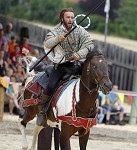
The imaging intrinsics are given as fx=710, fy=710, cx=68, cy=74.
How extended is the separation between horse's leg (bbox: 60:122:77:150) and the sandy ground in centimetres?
274

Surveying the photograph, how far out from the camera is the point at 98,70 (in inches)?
384

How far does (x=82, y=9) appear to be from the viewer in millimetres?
41469

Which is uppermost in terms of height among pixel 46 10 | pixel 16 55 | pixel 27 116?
pixel 46 10

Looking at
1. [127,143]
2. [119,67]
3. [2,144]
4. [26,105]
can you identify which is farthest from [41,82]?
[119,67]

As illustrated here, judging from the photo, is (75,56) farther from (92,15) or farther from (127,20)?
(127,20)

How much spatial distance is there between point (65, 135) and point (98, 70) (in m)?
1.07

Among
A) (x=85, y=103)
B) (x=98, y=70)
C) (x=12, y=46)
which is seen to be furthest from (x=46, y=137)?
(x=12, y=46)

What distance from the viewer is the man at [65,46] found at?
34.2ft

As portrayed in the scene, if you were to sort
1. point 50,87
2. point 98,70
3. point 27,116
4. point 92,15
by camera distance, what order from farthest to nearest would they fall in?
point 92,15, point 27,116, point 50,87, point 98,70

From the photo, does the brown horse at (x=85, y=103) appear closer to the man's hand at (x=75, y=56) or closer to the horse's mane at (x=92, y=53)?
the horse's mane at (x=92, y=53)

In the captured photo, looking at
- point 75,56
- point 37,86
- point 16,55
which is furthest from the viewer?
point 16,55

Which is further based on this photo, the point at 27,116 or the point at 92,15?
the point at 92,15

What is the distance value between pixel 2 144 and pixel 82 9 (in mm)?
28888

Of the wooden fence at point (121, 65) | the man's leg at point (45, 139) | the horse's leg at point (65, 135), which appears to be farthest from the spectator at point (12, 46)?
the horse's leg at point (65, 135)
